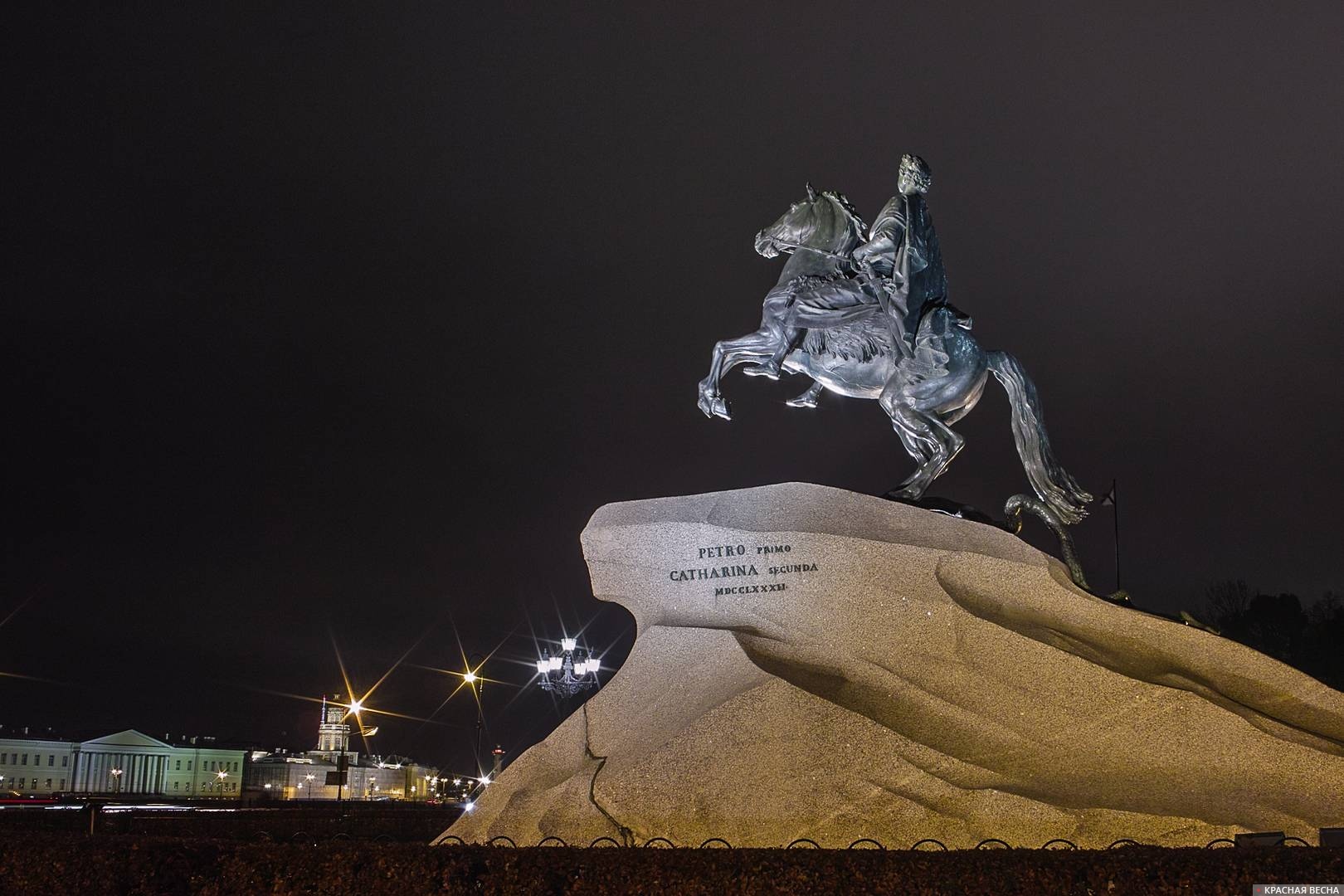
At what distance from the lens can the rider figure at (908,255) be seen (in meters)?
12.2

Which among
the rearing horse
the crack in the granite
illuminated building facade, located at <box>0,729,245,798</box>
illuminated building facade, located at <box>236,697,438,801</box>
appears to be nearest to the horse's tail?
the rearing horse

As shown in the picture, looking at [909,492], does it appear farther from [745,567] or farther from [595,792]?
[595,792]

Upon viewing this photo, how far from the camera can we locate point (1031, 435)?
12602mm

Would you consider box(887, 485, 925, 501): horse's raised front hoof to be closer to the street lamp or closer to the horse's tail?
the horse's tail

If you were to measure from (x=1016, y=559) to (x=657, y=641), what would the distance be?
3.05m

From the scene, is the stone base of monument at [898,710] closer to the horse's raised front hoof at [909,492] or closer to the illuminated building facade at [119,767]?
the horse's raised front hoof at [909,492]

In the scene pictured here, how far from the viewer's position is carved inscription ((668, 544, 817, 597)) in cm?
1057

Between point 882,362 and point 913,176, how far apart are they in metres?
1.86

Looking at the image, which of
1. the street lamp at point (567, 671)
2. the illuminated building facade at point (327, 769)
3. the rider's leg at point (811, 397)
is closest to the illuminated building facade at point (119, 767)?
the illuminated building facade at point (327, 769)

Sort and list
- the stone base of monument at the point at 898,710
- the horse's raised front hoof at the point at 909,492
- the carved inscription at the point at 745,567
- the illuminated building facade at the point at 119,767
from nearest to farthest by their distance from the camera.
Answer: the stone base of monument at the point at 898,710 < the carved inscription at the point at 745,567 < the horse's raised front hoof at the point at 909,492 < the illuminated building facade at the point at 119,767

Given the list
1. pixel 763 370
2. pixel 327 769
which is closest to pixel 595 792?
pixel 763 370

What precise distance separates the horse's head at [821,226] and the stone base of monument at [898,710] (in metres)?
3.13

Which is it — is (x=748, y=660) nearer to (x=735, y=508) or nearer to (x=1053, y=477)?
(x=735, y=508)

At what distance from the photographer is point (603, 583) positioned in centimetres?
1162
